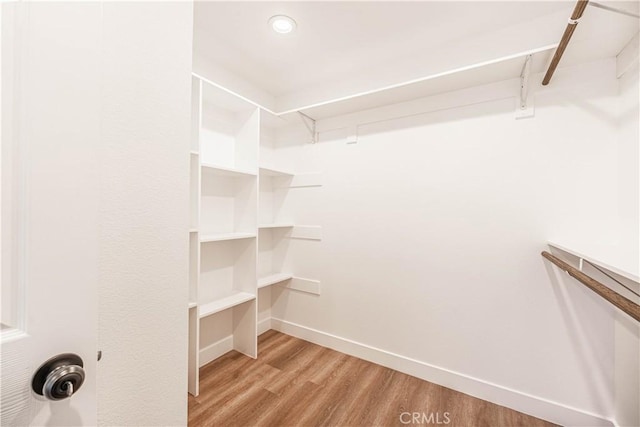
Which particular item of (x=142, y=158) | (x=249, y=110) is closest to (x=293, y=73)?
(x=249, y=110)

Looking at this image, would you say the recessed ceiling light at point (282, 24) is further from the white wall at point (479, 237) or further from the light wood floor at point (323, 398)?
the light wood floor at point (323, 398)

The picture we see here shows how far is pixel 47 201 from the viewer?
0.45m

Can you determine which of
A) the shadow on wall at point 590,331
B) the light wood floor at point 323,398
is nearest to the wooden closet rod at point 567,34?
the shadow on wall at point 590,331

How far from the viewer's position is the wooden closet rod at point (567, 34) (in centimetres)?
107

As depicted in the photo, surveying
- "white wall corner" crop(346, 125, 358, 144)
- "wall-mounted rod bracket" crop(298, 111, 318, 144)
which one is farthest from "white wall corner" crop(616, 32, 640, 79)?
"wall-mounted rod bracket" crop(298, 111, 318, 144)

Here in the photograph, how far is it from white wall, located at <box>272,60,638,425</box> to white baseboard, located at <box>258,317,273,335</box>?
570 mm

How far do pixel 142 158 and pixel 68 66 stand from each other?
0.32 metres

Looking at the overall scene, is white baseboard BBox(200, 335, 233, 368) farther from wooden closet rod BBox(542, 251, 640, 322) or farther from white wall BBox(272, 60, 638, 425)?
wooden closet rod BBox(542, 251, 640, 322)

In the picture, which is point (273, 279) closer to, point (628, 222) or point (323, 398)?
point (323, 398)

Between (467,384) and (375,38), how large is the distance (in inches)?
100

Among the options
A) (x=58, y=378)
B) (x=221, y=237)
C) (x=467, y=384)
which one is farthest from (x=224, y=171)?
(x=467, y=384)

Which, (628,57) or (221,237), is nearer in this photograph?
(628,57)

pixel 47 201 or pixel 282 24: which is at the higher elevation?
pixel 282 24

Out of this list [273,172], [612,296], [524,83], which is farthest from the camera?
[273,172]
